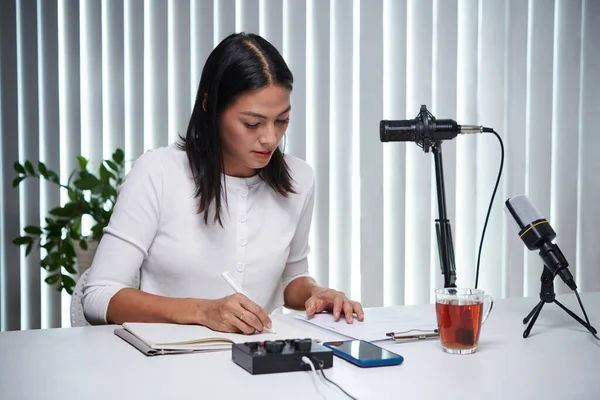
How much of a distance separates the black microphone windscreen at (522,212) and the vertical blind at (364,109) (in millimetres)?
1641

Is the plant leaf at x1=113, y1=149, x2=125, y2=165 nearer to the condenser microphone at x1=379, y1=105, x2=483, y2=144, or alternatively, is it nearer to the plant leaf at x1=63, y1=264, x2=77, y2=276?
the plant leaf at x1=63, y1=264, x2=77, y2=276

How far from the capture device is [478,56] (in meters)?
3.22

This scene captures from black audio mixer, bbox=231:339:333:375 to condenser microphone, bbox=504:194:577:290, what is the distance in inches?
21.2

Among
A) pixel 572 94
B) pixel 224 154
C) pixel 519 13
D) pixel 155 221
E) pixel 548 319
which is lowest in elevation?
pixel 548 319

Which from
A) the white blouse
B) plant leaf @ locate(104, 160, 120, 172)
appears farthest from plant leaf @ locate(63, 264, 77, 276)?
the white blouse

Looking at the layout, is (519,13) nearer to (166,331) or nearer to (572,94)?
(572,94)

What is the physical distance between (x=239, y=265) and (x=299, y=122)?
1.32 m

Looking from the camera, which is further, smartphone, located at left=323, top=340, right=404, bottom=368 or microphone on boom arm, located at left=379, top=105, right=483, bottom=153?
microphone on boom arm, located at left=379, top=105, right=483, bottom=153

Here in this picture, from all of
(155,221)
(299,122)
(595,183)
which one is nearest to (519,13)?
(595,183)

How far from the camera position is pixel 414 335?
130 cm

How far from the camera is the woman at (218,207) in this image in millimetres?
1623

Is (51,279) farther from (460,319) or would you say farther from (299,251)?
(460,319)

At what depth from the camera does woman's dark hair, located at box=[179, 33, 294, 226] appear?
170 centimetres

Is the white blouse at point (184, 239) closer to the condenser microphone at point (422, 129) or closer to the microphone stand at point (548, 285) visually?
the condenser microphone at point (422, 129)
